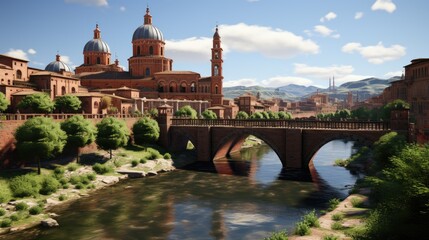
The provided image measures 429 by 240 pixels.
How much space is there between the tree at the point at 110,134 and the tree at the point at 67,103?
1674 centimetres

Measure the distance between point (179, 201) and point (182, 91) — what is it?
76.7 m

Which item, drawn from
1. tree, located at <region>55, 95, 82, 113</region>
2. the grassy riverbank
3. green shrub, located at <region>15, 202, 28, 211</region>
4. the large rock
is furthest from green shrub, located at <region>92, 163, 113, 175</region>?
tree, located at <region>55, 95, 82, 113</region>

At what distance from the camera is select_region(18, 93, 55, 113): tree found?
212 ft

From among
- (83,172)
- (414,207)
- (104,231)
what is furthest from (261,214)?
(83,172)

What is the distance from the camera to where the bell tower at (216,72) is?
111 m

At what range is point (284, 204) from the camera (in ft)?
129

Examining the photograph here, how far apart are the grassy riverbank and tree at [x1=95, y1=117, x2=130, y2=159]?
234cm

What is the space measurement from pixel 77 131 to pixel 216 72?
67568 millimetres

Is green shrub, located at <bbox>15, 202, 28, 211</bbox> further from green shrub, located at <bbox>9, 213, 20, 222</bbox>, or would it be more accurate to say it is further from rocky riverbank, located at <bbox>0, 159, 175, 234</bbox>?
green shrub, located at <bbox>9, 213, 20, 222</bbox>

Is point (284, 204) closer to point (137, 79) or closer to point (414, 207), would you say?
point (414, 207)

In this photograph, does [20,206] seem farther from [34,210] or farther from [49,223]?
[49,223]

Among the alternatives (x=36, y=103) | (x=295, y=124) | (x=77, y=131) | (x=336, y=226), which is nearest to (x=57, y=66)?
(x=36, y=103)

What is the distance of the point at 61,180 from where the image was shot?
44031 millimetres

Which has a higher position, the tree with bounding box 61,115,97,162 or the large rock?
the tree with bounding box 61,115,97,162
